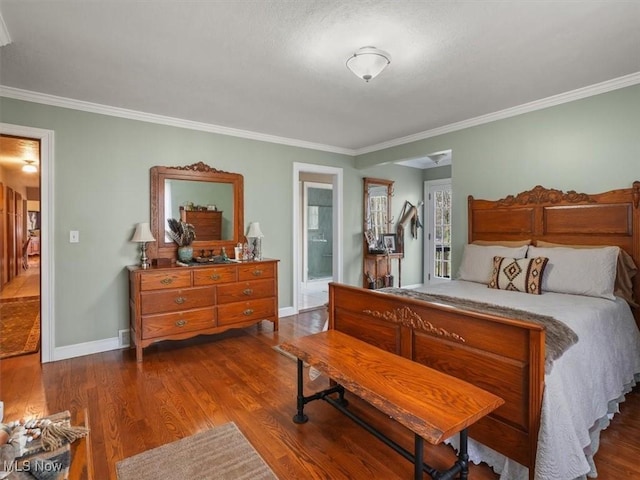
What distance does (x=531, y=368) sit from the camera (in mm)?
1573

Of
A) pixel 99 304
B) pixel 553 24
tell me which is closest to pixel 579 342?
pixel 553 24

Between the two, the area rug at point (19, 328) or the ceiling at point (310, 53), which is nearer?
the ceiling at point (310, 53)

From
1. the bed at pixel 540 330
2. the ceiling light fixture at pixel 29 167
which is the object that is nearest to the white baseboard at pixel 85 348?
the bed at pixel 540 330

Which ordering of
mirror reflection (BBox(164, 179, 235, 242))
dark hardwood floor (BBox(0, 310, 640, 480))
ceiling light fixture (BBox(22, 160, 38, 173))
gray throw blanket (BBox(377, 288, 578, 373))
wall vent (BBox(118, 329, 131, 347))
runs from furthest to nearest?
ceiling light fixture (BBox(22, 160, 38, 173))
mirror reflection (BBox(164, 179, 235, 242))
wall vent (BBox(118, 329, 131, 347))
dark hardwood floor (BBox(0, 310, 640, 480))
gray throw blanket (BBox(377, 288, 578, 373))

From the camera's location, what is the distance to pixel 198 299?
361 centimetres

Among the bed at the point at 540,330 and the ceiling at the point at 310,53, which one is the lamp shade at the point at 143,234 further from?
the bed at the point at 540,330

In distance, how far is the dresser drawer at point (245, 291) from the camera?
3.78 meters

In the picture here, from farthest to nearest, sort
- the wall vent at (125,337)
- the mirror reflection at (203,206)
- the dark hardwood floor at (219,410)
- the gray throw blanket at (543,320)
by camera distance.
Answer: the mirror reflection at (203,206), the wall vent at (125,337), the dark hardwood floor at (219,410), the gray throw blanket at (543,320)

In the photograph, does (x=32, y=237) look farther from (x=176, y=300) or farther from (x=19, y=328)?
(x=176, y=300)

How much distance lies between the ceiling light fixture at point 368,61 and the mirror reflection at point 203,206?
2416mm

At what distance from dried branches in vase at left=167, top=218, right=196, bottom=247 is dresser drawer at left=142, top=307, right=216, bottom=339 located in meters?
0.79

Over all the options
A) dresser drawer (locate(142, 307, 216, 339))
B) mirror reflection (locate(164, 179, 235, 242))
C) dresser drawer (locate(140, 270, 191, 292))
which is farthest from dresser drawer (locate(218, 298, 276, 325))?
mirror reflection (locate(164, 179, 235, 242))

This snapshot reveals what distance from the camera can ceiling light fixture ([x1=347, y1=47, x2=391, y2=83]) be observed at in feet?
7.55

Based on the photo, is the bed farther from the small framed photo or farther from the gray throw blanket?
the small framed photo
